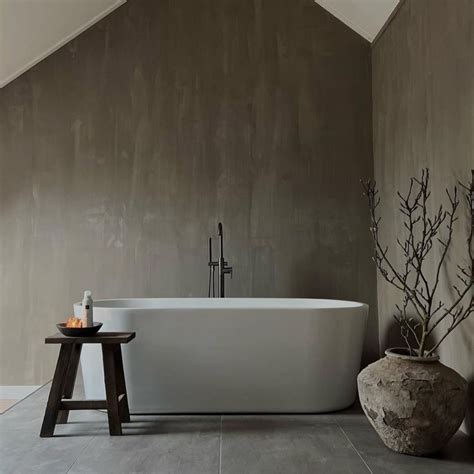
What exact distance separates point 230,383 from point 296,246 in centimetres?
152

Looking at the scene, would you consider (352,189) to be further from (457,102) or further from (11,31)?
(11,31)

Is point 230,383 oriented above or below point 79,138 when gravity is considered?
below

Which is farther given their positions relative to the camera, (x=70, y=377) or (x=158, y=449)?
(x=70, y=377)

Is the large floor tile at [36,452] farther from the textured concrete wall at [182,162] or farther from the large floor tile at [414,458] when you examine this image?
the textured concrete wall at [182,162]

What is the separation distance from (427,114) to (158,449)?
2.34 meters

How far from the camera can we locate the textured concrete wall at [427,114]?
2699mm

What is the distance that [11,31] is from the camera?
3994 millimetres

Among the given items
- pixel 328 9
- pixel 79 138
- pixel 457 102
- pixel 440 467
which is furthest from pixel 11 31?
pixel 440 467

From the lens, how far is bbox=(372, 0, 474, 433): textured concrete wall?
270 centimetres

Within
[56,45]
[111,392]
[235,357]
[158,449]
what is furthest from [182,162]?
[158,449]

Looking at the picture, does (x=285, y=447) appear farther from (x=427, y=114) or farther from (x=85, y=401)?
(x=427, y=114)

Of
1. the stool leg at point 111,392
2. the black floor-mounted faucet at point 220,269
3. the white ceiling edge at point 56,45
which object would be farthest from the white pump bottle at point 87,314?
the white ceiling edge at point 56,45

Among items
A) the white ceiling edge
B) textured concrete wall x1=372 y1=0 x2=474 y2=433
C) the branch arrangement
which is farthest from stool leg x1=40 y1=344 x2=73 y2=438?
the white ceiling edge

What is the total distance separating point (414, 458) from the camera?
237 cm
